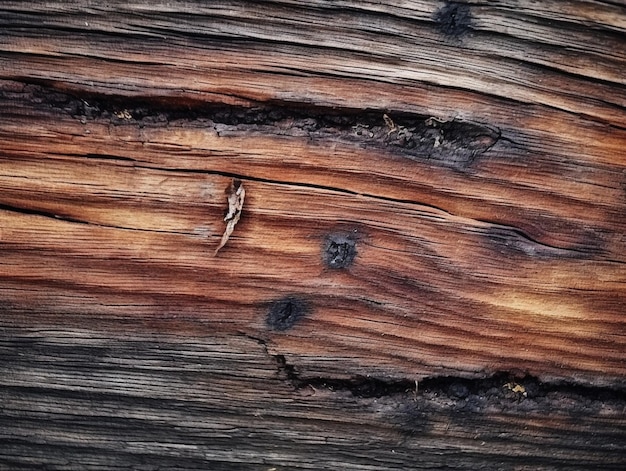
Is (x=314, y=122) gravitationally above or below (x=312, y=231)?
above

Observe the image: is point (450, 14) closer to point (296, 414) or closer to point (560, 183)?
point (560, 183)

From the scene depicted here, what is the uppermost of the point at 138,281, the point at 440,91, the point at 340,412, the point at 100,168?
the point at 440,91

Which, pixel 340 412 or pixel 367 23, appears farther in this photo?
pixel 340 412

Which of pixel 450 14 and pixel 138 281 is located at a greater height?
pixel 450 14

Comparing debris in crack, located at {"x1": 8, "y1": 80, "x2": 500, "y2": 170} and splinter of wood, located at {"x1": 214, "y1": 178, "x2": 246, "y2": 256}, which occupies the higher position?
debris in crack, located at {"x1": 8, "y1": 80, "x2": 500, "y2": 170}

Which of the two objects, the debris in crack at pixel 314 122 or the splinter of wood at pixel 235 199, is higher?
the debris in crack at pixel 314 122

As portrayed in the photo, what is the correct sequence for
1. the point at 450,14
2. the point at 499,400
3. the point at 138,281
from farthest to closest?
the point at 499,400
the point at 138,281
the point at 450,14

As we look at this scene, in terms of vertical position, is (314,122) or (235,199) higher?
(314,122)

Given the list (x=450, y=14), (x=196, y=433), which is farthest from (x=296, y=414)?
(x=450, y=14)
